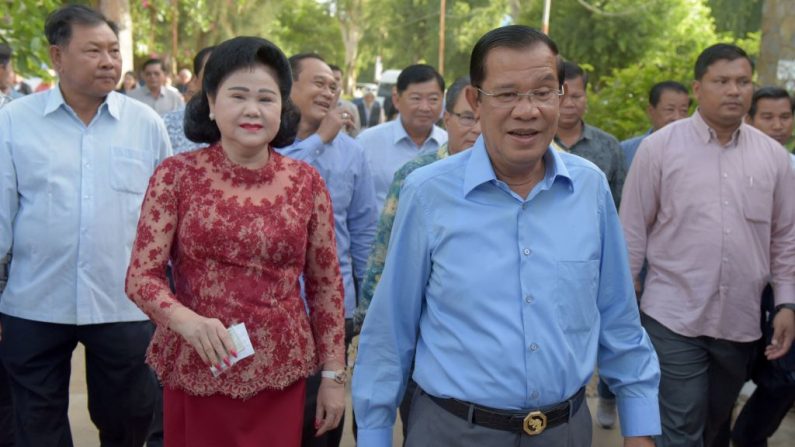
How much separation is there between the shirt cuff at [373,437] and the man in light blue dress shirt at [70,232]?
6.19ft

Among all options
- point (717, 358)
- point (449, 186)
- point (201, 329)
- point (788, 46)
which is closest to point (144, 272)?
point (201, 329)

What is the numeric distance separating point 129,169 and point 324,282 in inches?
51.6

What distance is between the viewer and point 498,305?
8.85 feet

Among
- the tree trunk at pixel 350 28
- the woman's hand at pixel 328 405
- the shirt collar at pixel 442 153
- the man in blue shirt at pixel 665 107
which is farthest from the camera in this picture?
the tree trunk at pixel 350 28

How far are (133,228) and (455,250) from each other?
2133 millimetres

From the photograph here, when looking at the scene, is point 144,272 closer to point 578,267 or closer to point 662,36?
point 578,267

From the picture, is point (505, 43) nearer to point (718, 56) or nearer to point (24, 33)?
point (718, 56)

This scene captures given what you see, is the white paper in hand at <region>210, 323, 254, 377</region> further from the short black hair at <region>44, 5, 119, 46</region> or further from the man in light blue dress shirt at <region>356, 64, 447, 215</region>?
the man in light blue dress shirt at <region>356, 64, 447, 215</region>

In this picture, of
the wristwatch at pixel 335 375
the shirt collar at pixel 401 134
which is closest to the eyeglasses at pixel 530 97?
the wristwatch at pixel 335 375

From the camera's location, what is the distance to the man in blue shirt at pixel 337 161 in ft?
16.4

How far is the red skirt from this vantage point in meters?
3.38

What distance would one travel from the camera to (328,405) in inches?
140

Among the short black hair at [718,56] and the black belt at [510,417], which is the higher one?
the short black hair at [718,56]

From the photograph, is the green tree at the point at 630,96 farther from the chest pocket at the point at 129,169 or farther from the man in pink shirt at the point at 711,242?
the chest pocket at the point at 129,169
